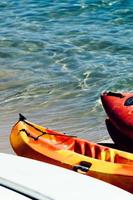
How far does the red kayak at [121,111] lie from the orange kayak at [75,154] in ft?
2.35

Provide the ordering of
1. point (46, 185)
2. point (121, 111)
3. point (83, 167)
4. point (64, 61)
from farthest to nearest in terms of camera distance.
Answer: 1. point (64, 61)
2. point (121, 111)
3. point (83, 167)
4. point (46, 185)

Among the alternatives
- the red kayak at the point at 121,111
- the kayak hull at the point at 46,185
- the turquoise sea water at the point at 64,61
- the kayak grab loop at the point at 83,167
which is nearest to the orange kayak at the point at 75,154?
the kayak grab loop at the point at 83,167

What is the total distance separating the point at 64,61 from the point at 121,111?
16.2 ft

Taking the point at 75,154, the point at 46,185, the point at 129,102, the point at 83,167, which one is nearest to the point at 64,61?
the point at 129,102

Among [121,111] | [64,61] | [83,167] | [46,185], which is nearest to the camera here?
[46,185]

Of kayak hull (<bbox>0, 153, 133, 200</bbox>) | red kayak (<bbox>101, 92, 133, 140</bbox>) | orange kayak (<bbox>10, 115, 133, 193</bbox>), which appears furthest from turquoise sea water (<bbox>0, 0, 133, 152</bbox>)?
kayak hull (<bbox>0, 153, 133, 200</bbox>)

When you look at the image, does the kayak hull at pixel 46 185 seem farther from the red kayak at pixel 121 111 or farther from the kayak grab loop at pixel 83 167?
the red kayak at pixel 121 111

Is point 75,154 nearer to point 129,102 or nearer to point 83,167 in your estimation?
point 83,167

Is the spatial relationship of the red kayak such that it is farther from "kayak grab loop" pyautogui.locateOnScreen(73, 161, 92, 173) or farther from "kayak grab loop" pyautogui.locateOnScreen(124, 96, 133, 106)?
"kayak grab loop" pyautogui.locateOnScreen(73, 161, 92, 173)

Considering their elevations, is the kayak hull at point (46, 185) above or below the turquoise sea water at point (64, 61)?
above

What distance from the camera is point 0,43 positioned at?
11.8 m

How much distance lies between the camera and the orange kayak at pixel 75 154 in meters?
4.20

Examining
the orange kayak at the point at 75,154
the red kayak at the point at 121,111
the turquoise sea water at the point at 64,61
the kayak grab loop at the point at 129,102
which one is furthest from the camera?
the turquoise sea water at the point at 64,61

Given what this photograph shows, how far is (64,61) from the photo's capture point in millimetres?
10430
